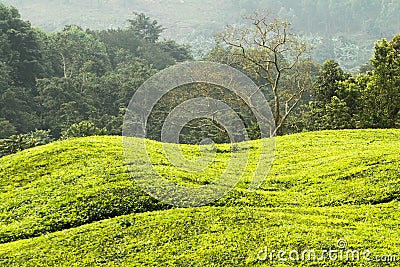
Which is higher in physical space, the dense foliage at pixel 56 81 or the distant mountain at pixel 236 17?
the distant mountain at pixel 236 17

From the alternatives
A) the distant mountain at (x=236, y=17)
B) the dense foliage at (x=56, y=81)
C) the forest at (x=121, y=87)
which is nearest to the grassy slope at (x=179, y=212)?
the forest at (x=121, y=87)

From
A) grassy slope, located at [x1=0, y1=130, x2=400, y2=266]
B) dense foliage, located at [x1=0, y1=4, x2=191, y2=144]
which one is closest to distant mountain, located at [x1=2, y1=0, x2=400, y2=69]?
dense foliage, located at [x1=0, y1=4, x2=191, y2=144]

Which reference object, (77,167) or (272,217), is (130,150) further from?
(272,217)

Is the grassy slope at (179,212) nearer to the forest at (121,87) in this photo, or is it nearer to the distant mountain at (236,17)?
the forest at (121,87)

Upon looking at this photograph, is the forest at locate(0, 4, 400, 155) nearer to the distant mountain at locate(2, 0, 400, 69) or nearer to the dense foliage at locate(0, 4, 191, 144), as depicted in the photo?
the dense foliage at locate(0, 4, 191, 144)

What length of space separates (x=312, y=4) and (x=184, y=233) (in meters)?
133

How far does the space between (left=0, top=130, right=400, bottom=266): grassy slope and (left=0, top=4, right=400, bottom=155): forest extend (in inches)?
373

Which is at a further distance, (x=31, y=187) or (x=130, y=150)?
(x=130, y=150)

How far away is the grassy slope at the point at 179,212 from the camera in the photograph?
30.3 feet

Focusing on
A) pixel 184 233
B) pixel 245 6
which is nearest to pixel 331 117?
pixel 184 233

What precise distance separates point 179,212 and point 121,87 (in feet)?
113

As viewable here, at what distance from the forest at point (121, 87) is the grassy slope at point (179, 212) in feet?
31.1

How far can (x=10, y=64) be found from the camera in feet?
136

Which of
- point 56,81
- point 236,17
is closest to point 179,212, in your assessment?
point 56,81
